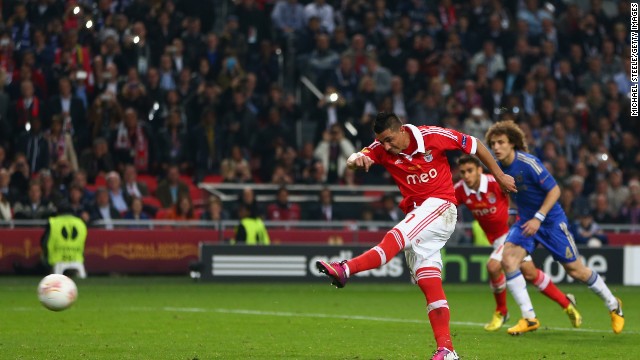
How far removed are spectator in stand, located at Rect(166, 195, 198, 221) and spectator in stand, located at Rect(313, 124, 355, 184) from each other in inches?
126

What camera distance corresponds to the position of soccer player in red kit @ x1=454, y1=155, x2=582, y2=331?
44.1 feet

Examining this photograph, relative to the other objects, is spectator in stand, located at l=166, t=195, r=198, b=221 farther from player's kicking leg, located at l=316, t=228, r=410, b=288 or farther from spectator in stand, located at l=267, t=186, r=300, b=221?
player's kicking leg, located at l=316, t=228, r=410, b=288

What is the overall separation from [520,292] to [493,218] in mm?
1127

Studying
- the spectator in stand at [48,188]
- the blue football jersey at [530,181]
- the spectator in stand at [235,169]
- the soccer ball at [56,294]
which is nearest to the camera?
the soccer ball at [56,294]

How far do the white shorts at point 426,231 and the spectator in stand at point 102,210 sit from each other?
42.7ft

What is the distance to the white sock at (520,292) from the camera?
13062 millimetres

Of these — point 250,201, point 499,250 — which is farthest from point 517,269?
point 250,201

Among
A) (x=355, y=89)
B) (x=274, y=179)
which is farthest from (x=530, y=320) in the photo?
(x=355, y=89)

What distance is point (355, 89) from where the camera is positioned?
1011 inches

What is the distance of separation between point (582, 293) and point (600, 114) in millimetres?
7656

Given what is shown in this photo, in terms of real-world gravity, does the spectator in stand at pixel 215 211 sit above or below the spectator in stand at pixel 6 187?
below

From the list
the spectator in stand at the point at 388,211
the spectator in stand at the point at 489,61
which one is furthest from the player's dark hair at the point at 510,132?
the spectator in stand at the point at 489,61

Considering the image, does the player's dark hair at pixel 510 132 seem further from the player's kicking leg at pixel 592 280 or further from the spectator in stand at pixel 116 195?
the spectator in stand at pixel 116 195

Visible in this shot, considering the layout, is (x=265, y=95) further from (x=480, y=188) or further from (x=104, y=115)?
(x=480, y=188)
